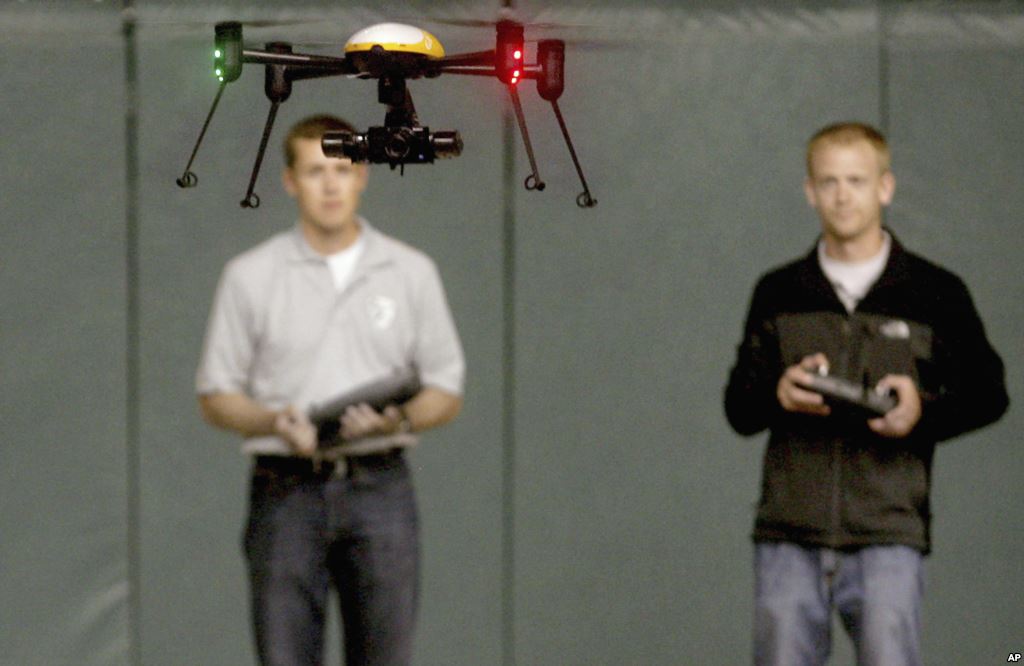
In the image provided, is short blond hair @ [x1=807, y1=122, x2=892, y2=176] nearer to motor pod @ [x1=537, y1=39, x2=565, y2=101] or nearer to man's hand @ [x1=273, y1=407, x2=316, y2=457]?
motor pod @ [x1=537, y1=39, x2=565, y2=101]

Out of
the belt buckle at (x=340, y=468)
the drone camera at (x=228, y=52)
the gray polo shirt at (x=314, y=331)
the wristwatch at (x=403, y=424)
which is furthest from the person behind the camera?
the gray polo shirt at (x=314, y=331)

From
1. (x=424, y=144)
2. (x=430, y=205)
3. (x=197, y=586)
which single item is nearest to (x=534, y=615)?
(x=197, y=586)

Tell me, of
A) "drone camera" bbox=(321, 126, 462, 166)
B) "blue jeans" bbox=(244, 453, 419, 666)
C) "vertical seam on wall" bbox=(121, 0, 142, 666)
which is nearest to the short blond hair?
"drone camera" bbox=(321, 126, 462, 166)

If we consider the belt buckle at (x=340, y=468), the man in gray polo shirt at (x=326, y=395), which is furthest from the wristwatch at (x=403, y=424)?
the belt buckle at (x=340, y=468)

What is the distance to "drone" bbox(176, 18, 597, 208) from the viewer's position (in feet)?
8.32

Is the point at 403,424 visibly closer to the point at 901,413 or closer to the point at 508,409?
the point at 508,409

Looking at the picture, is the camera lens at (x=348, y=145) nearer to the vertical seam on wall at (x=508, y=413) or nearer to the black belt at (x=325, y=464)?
the black belt at (x=325, y=464)

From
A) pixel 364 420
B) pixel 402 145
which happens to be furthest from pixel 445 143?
pixel 364 420

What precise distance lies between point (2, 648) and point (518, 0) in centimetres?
229

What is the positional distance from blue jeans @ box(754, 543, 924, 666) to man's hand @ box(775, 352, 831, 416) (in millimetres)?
299

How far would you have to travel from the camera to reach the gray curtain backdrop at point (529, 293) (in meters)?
3.86

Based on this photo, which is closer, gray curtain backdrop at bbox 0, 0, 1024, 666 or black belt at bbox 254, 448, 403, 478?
black belt at bbox 254, 448, 403, 478

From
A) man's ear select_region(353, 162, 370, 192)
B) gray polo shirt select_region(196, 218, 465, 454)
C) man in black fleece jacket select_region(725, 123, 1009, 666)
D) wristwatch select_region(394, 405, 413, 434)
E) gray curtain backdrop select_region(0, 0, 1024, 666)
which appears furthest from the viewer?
gray curtain backdrop select_region(0, 0, 1024, 666)

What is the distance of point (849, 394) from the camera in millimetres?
3027
